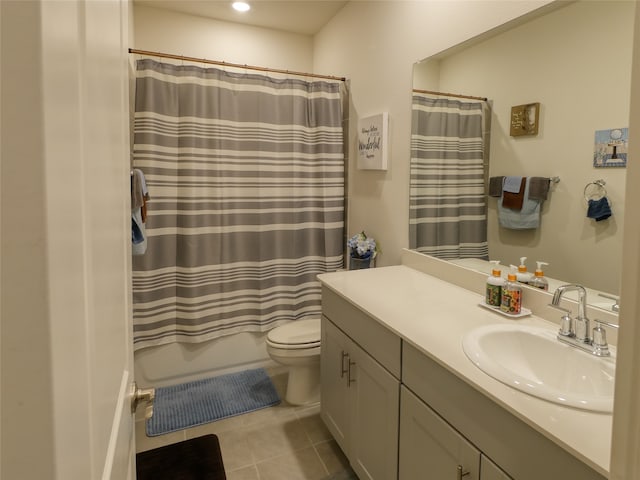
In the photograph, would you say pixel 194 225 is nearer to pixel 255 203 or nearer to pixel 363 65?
pixel 255 203

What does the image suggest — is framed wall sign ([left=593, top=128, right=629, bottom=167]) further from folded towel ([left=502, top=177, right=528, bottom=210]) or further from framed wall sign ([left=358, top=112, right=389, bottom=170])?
framed wall sign ([left=358, top=112, right=389, bottom=170])

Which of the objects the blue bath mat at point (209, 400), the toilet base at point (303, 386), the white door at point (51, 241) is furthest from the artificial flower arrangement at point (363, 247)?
the white door at point (51, 241)

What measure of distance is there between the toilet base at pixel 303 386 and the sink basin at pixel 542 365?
1.34 metres

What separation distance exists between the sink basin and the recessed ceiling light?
8.34 ft

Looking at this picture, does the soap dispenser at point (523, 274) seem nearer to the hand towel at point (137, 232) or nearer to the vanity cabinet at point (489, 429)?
the vanity cabinet at point (489, 429)

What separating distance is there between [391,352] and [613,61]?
1.21m

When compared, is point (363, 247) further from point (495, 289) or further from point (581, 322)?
point (581, 322)

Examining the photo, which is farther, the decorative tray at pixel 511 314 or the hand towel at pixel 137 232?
the hand towel at pixel 137 232

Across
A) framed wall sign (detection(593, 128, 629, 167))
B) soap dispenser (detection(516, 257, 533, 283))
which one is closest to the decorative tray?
soap dispenser (detection(516, 257, 533, 283))

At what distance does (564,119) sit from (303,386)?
77.4 inches

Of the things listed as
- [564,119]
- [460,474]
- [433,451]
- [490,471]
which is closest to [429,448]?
[433,451]

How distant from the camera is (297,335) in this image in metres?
2.43

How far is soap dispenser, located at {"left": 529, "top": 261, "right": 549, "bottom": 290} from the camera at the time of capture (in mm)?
1495

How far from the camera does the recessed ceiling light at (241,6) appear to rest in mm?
2633
